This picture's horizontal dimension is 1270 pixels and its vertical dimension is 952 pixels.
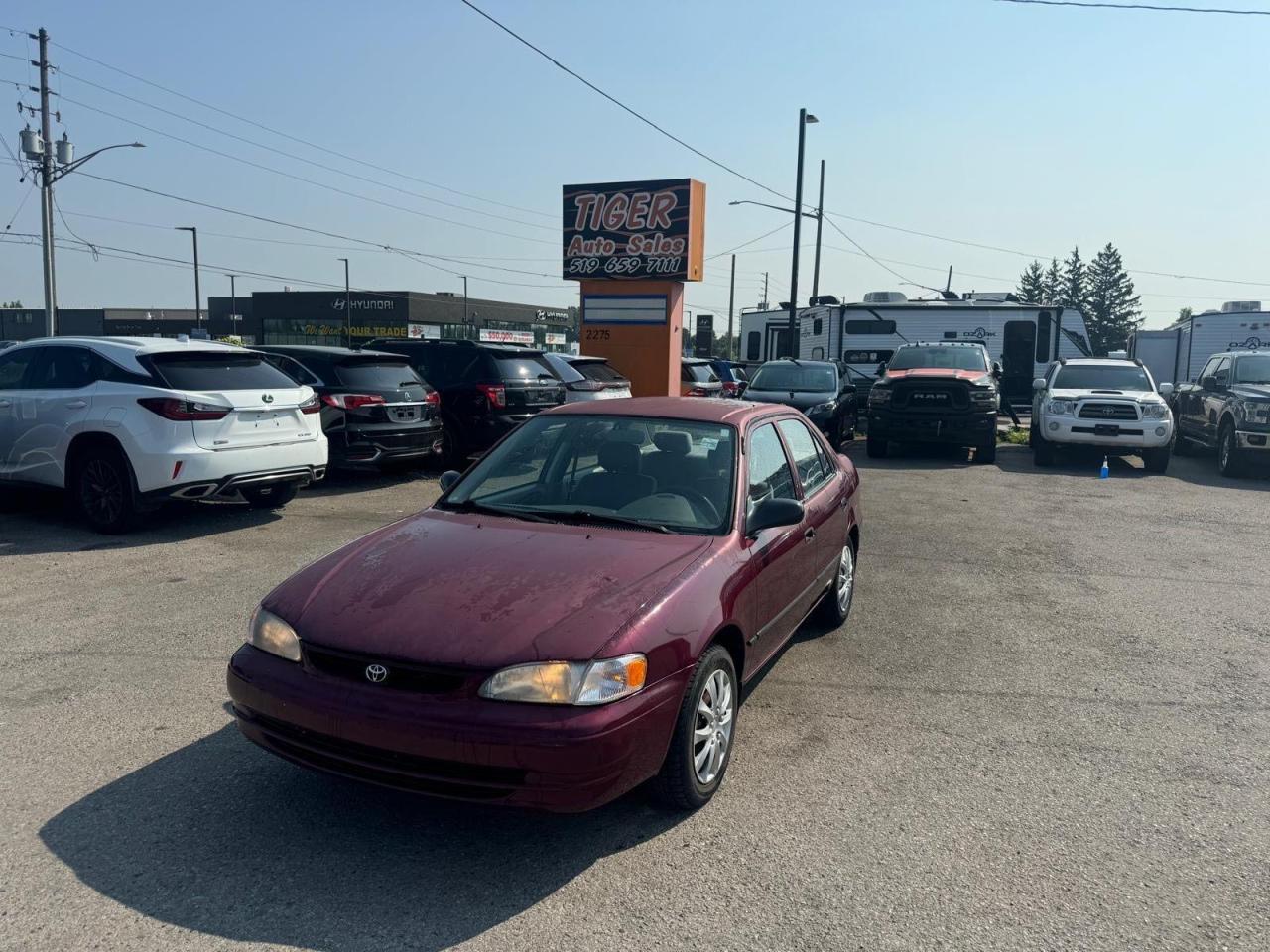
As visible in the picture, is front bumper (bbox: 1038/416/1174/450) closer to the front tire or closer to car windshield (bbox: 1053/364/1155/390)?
car windshield (bbox: 1053/364/1155/390)

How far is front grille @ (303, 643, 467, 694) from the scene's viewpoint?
126 inches

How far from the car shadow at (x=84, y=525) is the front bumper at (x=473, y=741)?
566 cm

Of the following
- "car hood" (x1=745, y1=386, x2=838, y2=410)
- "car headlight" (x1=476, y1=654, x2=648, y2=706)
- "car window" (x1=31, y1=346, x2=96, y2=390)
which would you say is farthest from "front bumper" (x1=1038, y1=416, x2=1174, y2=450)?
"car headlight" (x1=476, y1=654, x2=648, y2=706)

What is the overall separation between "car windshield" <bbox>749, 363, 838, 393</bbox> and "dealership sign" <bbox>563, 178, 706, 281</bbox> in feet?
7.09

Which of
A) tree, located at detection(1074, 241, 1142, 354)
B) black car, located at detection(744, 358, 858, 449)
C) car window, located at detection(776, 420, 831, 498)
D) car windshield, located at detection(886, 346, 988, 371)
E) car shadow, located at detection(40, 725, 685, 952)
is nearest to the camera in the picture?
car shadow, located at detection(40, 725, 685, 952)

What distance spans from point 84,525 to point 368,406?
3.08 m

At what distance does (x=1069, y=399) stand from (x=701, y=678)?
13.0 meters

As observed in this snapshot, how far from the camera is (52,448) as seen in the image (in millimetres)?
8602

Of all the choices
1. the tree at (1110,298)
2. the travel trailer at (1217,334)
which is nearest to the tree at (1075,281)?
the tree at (1110,298)

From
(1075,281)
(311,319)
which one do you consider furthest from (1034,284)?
(311,319)

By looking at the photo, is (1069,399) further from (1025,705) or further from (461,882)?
(461,882)

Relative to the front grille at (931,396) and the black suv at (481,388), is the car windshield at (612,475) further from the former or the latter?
the front grille at (931,396)

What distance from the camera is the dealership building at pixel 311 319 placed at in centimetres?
7512

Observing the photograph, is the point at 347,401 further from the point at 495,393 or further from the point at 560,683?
the point at 560,683
